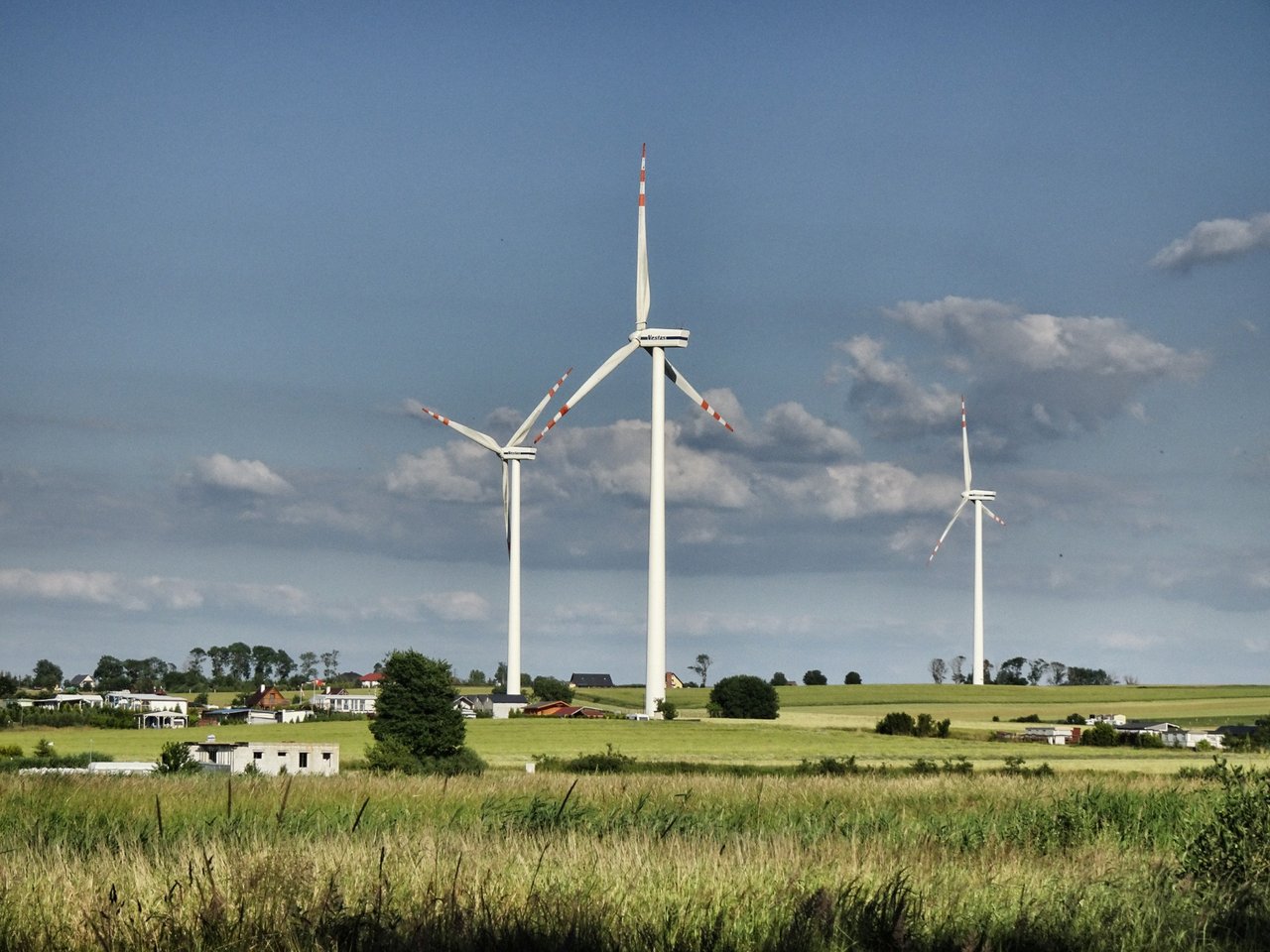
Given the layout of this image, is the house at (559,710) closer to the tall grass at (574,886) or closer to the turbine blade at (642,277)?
the turbine blade at (642,277)

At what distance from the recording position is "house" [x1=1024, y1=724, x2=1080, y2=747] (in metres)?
119

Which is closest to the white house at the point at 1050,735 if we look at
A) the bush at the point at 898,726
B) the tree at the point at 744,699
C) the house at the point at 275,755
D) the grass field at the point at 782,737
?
the grass field at the point at 782,737

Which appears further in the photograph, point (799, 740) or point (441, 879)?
point (799, 740)

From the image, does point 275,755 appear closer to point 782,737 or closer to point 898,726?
point 782,737

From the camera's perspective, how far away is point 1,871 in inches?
643

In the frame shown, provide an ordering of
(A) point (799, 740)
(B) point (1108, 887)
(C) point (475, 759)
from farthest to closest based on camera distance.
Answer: (A) point (799, 740) → (C) point (475, 759) → (B) point (1108, 887)

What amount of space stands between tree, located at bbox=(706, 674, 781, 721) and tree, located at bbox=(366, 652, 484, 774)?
64.9 metres

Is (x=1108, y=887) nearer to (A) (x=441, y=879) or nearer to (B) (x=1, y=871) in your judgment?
(A) (x=441, y=879)

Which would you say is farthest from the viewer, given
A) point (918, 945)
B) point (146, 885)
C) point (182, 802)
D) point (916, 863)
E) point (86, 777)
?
point (86, 777)

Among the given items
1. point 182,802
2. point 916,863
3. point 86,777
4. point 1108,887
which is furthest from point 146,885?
point 86,777

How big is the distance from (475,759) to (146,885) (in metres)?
64.3

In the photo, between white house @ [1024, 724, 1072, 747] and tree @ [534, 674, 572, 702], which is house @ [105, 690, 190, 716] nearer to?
tree @ [534, 674, 572, 702]

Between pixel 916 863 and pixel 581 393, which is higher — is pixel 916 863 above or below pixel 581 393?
below

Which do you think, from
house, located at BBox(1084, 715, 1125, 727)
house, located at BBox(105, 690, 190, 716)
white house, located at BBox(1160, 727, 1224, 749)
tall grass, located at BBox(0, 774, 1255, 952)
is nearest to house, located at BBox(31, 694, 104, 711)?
house, located at BBox(105, 690, 190, 716)
